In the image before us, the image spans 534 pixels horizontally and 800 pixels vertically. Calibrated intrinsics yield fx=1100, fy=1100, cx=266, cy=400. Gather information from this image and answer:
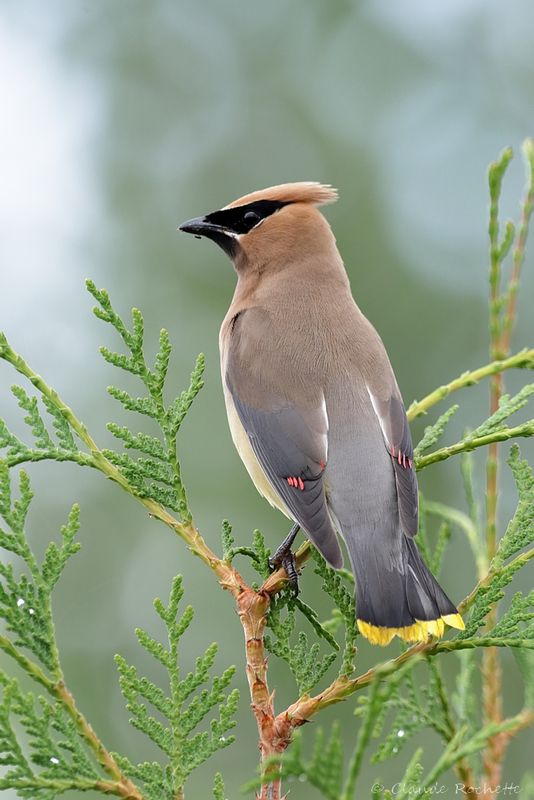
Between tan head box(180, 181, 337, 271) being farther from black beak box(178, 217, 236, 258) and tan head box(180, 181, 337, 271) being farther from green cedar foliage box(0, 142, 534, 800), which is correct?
green cedar foliage box(0, 142, 534, 800)

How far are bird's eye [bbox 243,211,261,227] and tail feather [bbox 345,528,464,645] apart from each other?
1.71 meters

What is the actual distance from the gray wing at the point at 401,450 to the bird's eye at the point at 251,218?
3.80ft

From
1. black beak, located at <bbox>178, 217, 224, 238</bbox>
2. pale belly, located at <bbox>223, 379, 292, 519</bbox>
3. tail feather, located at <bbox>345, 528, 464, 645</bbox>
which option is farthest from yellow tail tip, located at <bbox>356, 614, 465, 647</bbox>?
black beak, located at <bbox>178, 217, 224, 238</bbox>

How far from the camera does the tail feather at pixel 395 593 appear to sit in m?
2.58

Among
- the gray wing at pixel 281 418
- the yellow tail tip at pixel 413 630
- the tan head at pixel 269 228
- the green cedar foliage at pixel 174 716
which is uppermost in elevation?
the tan head at pixel 269 228

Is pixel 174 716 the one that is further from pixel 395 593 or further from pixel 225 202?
pixel 225 202

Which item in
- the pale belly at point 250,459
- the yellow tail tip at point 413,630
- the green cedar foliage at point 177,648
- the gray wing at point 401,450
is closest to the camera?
the green cedar foliage at point 177,648

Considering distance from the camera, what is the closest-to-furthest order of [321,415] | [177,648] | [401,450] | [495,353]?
[177,648]
[495,353]
[401,450]
[321,415]

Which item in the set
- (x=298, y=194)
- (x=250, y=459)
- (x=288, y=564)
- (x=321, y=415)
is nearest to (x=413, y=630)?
(x=288, y=564)

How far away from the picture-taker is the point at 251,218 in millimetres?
4293

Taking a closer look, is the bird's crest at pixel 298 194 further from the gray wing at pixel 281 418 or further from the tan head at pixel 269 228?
the gray wing at pixel 281 418

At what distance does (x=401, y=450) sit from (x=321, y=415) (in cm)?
28

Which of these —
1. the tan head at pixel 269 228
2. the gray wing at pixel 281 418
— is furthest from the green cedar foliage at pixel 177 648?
the tan head at pixel 269 228

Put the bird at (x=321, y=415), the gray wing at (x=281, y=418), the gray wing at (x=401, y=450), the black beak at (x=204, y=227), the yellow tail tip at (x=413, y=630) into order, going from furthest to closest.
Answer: the black beak at (x=204, y=227) → the gray wing at (x=281, y=418) → the gray wing at (x=401, y=450) → the bird at (x=321, y=415) → the yellow tail tip at (x=413, y=630)
